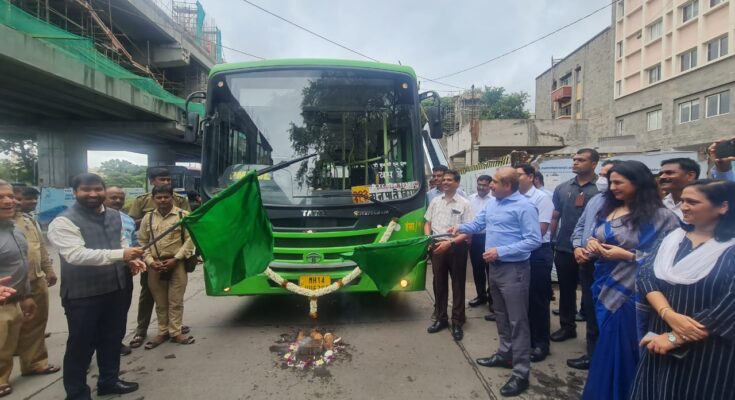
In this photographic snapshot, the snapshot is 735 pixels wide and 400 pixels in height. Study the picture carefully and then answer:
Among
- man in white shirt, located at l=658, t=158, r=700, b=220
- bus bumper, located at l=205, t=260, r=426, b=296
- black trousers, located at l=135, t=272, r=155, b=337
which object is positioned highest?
man in white shirt, located at l=658, t=158, r=700, b=220

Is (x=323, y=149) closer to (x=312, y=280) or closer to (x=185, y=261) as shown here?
(x=312, y=280)

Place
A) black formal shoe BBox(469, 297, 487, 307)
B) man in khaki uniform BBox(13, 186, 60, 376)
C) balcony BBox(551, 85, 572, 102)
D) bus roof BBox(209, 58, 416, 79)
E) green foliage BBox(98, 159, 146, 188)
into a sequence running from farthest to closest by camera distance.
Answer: green foliage BBox(98, 159, 146, 188), balcony BBox(551, 85, 572, 102), black formal shoe BBox(469, 297, 487, 307), bus roof BBox(209, 58, 416, 79), man in khaki uniform BBox(13, 186, 60, 376)

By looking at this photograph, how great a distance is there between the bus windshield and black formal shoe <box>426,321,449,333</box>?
1.49m

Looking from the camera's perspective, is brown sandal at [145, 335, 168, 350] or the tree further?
the tree

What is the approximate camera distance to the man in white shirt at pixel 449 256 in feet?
14.7

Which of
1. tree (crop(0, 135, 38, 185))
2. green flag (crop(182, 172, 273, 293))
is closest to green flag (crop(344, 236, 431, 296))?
green flag (crop(182, 172, 273, 293))

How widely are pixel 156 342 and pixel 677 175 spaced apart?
521 cm

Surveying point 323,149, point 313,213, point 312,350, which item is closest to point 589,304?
point 312,350

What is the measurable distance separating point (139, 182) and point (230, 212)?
41.7 meters

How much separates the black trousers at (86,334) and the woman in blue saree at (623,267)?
3.49 metres

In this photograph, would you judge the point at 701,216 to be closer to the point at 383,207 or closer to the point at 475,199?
the point at 383,207

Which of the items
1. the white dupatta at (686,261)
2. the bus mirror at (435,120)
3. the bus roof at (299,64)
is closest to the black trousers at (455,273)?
the bus mirror at (435,120)

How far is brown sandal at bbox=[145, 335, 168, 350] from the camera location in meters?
4.21

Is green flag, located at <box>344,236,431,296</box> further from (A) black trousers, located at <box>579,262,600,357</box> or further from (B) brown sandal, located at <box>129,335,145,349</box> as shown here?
(B) brown sandal, located at <box>129,335,145,349</box>
